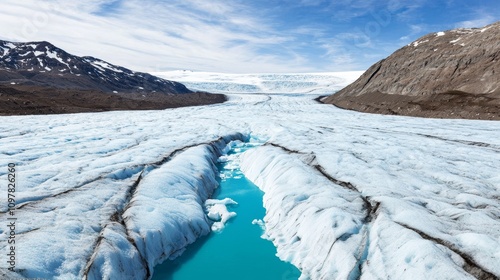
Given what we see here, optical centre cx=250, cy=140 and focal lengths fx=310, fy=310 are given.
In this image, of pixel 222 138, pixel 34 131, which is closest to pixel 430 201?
pixel 222 138

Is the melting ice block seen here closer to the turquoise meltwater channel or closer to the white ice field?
the turquoise meltwater channel

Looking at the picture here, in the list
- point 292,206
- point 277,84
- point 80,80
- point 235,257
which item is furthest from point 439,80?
point 277,84

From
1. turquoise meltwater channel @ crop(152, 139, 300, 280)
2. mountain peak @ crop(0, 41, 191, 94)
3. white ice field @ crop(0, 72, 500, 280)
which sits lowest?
turquoise meltwater channel @ crop(152, 139, 300, 280)

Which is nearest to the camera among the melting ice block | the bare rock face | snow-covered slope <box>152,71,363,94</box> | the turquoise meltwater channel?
the turquoise meltwater channel

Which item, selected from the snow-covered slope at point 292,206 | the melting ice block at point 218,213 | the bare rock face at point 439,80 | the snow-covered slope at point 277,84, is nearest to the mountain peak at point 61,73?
the snow-covered slope at point 277,84

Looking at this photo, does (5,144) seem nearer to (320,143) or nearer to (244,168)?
(244,168)

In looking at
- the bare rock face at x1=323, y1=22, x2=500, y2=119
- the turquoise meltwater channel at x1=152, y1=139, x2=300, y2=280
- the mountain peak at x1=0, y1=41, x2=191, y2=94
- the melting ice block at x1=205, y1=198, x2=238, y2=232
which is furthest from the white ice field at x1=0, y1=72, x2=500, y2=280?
the mountain peak at x1=0, y1=41, x2=191, y2=94

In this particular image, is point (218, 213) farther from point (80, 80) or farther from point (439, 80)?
point (80, 80)
